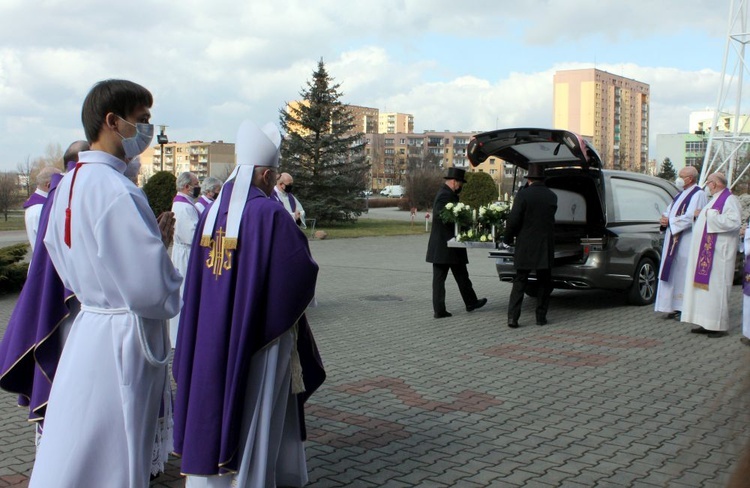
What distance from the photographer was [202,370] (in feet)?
13.5

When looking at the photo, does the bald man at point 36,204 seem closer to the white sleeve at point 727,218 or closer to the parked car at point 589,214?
the parked car at point 589,214

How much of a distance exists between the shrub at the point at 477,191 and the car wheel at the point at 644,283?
25.5 meters

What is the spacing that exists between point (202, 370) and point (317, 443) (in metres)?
1.78

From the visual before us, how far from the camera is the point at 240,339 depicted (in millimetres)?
4059

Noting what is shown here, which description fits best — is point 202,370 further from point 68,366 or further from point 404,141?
point 404,141

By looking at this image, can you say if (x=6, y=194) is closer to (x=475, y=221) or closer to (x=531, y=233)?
(x=475, y=221)

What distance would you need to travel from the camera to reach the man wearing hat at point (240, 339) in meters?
4.06

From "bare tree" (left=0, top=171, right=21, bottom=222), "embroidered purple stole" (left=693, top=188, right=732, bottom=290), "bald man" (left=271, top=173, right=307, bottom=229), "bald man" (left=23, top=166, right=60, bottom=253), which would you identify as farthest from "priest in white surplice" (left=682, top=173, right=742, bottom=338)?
"bare tree" (left=0, top=171, right=21, bottom=222)

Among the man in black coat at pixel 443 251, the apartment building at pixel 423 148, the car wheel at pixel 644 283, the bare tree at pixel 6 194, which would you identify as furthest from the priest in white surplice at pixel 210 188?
the apartment building at pixel 423 148

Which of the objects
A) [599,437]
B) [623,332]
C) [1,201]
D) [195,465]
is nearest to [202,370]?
[195,465]

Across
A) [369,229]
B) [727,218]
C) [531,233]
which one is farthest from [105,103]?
[369,229]

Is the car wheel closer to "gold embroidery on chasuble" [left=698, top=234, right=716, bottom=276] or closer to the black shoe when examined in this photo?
"gold embroidery on chasuble" [left=698, top=234, right=716, bottom=276]

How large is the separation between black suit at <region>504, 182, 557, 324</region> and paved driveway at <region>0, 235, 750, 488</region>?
0.71m

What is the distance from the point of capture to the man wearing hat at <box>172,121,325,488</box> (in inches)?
160
